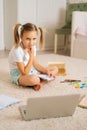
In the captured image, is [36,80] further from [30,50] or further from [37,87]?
[30,50]

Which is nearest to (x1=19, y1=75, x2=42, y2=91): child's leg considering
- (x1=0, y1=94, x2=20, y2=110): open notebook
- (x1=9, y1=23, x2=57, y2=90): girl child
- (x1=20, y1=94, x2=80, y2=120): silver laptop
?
(x1=9, y1=23, x2=57, y2=90): girl child

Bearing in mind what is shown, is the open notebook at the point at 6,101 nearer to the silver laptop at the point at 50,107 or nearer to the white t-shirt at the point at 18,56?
the silver laptop at the point at 50,107

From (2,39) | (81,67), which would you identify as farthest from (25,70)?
(2,39)

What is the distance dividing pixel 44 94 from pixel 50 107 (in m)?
0.41

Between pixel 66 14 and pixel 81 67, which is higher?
pixel 66 14

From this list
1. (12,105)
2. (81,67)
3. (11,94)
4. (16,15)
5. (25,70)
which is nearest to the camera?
(12,105)

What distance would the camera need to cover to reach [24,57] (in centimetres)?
194

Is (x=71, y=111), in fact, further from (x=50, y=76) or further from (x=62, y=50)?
(x=62, y=50)

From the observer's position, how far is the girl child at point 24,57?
6.03 ft

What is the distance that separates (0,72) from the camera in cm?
233

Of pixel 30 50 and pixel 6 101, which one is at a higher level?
pixel 30 50

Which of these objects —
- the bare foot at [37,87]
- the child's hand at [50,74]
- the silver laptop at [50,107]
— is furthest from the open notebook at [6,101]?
the child's hand at [50,74]

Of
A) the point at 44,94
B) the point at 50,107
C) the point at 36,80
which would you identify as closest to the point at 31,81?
the point at 36,80

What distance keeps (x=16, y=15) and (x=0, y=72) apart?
1.64m
